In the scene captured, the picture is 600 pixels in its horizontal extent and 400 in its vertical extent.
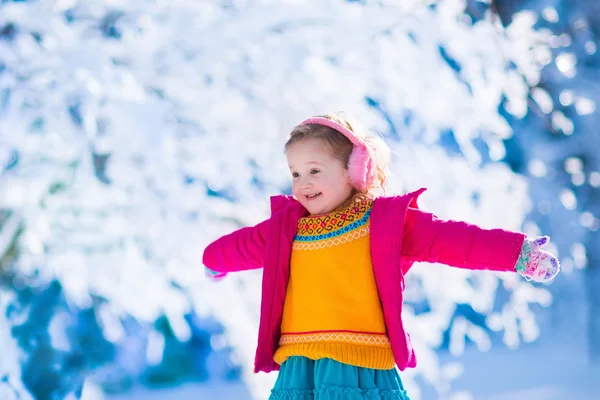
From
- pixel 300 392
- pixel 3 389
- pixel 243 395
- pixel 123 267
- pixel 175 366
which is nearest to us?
pixel 300 392

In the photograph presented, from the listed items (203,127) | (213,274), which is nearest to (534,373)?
(203,127)

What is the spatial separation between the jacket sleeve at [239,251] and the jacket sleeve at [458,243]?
39 centimetres

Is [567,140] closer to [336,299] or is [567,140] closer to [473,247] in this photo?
[473,247]

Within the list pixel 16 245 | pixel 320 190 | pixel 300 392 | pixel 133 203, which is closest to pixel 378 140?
pixel 320 190

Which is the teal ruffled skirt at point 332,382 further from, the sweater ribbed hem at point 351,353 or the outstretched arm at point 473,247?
the outstretched arm at point 473,247

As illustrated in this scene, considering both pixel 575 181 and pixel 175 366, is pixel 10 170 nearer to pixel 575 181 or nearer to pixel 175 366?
pixel 175 366

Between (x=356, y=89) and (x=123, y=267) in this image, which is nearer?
(x=123, y=267)

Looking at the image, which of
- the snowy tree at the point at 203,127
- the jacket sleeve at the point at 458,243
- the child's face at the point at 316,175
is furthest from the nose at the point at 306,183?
the snowy tree at the point at 203,127

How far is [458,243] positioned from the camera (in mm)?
1768

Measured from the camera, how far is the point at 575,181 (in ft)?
14.1

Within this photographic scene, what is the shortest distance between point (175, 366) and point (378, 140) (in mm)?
1994

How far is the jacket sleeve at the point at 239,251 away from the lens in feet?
6.64

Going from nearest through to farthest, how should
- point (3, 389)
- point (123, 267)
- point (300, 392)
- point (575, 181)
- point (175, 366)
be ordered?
point (300, 392), point (3, 389), point (123, 267), point (175, 366), point (575, 181)

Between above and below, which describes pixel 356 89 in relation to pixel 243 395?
above
